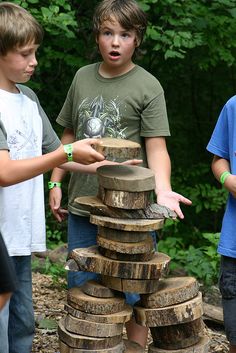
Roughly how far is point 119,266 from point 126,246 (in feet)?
0.34

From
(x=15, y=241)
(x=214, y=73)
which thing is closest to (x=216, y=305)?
(x=15, y=241)

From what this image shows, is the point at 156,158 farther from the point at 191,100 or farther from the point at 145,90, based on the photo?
the point at 191,100

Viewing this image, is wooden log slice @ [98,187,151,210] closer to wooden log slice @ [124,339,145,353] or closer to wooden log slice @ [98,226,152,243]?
wooden log slice @ [98,226,152,243]

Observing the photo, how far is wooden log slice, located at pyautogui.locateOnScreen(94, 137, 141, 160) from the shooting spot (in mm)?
3455

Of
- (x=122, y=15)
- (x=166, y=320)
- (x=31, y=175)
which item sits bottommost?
(x=166, y=320)

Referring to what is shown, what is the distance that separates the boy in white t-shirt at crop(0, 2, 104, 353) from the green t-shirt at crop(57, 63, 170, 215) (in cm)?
34

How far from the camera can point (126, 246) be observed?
144 inches

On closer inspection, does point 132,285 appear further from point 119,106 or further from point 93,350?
point 119,106

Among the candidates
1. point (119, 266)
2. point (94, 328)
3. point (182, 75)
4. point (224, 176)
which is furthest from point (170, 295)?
point (182, 75)

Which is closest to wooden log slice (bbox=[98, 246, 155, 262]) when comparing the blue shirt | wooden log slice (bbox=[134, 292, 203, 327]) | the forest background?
wooden log slice (bbox=[134, 292, 203, 327])

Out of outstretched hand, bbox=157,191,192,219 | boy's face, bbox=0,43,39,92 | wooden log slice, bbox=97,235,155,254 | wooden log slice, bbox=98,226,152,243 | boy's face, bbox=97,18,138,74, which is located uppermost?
boy's face, bbox=97,18,138,74

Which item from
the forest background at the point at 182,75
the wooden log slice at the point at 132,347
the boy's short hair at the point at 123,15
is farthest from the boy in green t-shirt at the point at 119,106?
the forest background at the point at 182,75

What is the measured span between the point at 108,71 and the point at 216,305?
97.1 inches

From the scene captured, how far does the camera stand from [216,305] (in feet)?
Result: 19.1
